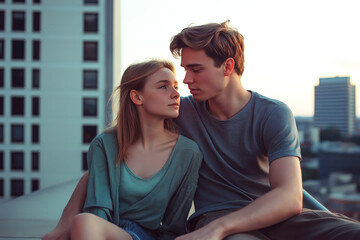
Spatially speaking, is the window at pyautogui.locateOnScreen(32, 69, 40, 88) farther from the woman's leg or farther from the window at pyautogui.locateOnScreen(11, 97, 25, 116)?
the woman's leg

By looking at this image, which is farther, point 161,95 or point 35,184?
point 35,184

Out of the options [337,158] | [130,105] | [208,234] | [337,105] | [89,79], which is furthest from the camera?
[337,105]

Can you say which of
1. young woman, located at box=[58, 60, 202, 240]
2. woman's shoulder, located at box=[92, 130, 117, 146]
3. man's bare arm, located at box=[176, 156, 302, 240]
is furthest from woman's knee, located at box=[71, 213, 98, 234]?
woman's shoulder, located at box=[92, 130, 117, 146]

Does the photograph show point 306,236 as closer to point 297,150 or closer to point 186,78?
point 297,150

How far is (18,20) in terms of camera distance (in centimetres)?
2023

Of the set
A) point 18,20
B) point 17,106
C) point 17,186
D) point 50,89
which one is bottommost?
point 17,186

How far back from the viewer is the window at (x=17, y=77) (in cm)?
2023

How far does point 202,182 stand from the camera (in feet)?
5.26

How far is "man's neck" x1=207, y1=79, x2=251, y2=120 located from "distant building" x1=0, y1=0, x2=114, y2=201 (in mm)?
18975

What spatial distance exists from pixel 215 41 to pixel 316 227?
0.78 meters

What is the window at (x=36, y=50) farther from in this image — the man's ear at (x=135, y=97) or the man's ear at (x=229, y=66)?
the man's ear at (x=229, y=66)

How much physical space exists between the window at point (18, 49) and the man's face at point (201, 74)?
2036 centimetres

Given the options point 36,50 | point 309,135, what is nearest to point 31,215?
point 36,50

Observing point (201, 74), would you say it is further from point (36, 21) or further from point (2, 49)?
point (36, 21)
